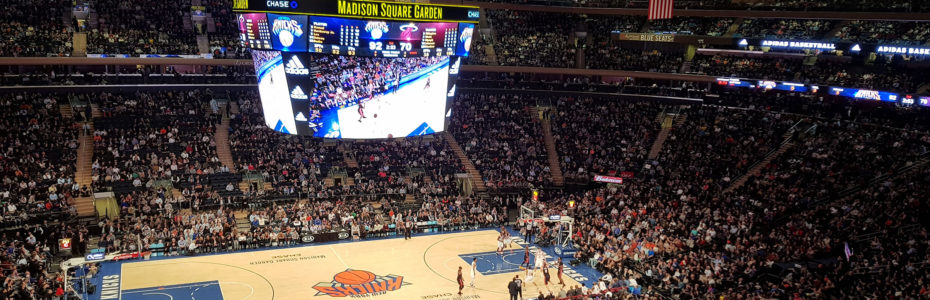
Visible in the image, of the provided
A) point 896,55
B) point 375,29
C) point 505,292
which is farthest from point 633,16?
point 505,292

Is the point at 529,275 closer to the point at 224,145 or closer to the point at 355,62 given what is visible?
the point at 355,62

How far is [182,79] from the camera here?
127 ft

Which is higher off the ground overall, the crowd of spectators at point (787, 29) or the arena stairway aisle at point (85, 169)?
the crowd of spectators at point (787, 29)

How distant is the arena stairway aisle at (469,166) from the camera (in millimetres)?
38703

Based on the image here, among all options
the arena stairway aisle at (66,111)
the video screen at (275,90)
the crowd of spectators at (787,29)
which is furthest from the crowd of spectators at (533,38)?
the arena stairway aisle at (66,111)

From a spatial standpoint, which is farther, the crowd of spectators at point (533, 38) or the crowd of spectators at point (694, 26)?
the crowd of spectators at point (533, 38)

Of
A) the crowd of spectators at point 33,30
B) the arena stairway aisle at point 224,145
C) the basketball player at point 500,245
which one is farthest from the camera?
the arena stairway aisle at point 224,145

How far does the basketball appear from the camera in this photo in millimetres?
26450

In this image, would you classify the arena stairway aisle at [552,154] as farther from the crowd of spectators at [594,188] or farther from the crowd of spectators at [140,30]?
the crowd of spectators at [140,30]

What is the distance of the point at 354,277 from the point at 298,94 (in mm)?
8263

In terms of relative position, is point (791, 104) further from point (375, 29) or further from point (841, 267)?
point (375, 29)

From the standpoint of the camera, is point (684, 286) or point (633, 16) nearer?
point (684, 286)

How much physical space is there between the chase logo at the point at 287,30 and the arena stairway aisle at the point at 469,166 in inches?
468

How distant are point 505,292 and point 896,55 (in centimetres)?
2581
